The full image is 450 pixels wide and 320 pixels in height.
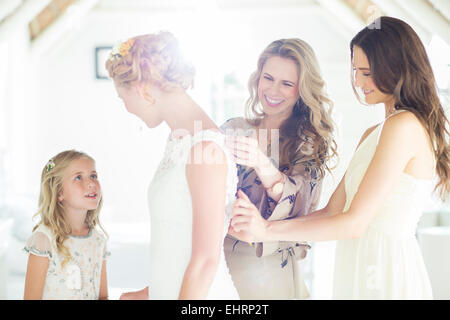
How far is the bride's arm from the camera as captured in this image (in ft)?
2.38

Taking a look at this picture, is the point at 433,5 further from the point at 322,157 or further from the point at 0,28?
the point at 0,28

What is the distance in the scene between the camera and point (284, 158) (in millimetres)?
1080

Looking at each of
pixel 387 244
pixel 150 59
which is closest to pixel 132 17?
pixel 150 59

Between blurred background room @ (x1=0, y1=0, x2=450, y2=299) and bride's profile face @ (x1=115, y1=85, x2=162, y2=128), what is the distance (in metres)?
0.49

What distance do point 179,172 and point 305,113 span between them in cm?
45

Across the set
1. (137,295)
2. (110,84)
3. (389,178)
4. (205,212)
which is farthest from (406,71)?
(110,84)

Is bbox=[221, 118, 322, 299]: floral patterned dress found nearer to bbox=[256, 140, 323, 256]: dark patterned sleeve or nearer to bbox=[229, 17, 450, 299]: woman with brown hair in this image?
bbox=[256, 140, 323, 256]: dark patterned sleeve

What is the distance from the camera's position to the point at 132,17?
1.45 metres

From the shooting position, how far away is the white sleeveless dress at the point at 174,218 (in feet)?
2.48

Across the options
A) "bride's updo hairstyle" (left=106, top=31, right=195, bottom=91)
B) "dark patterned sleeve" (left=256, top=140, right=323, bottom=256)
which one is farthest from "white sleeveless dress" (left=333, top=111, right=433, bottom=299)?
"bride's updo hairstyle" (left=106, top=31, right=195, bottom=91)

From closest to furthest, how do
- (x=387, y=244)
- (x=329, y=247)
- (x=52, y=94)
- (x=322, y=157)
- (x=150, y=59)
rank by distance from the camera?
(x=150, y=59) → (x=387, y=244) → (x=322, y=157) → (x=52, y=94) → (x=329, y=247)

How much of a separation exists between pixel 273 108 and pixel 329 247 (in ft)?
3.51

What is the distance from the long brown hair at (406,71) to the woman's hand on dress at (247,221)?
337 mm
